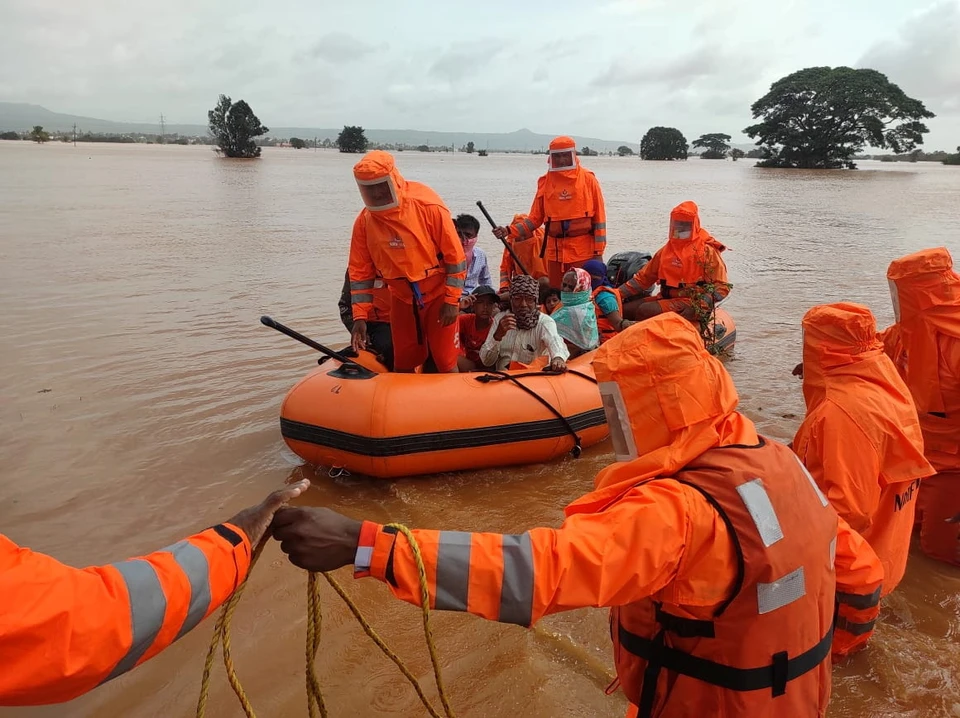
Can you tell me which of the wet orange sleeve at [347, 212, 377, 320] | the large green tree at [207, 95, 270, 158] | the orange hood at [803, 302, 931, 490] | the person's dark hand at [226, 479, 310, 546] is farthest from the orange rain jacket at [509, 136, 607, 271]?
the large green tree at [207, 95, 270, 158]

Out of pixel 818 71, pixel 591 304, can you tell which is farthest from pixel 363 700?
pixel 818 71

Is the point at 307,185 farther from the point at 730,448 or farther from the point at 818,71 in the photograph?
the point at 818,71

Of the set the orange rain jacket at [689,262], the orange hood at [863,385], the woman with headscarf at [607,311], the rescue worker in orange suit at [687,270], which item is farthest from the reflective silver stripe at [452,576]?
the orange rain jacket at [689,262]

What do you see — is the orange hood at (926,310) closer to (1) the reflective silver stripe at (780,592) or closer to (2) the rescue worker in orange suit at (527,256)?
(1) the reflective silver stripe at (780,592)

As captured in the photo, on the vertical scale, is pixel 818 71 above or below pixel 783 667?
→ above

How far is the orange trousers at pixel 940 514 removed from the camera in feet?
10.0

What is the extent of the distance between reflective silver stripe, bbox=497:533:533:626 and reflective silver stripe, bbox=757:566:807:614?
1.59ft

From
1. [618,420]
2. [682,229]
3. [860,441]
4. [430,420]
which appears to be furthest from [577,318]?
[618,420]

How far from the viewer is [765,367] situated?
20.9 ft

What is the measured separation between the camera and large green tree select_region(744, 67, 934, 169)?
42.6 metres

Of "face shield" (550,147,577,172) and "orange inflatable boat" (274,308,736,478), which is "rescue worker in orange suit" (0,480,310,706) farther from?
"face shield" (550,147,577,172)

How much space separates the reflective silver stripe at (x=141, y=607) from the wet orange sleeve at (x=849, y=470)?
1941mm

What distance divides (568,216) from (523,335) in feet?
6.90

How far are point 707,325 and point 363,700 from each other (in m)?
4.20
